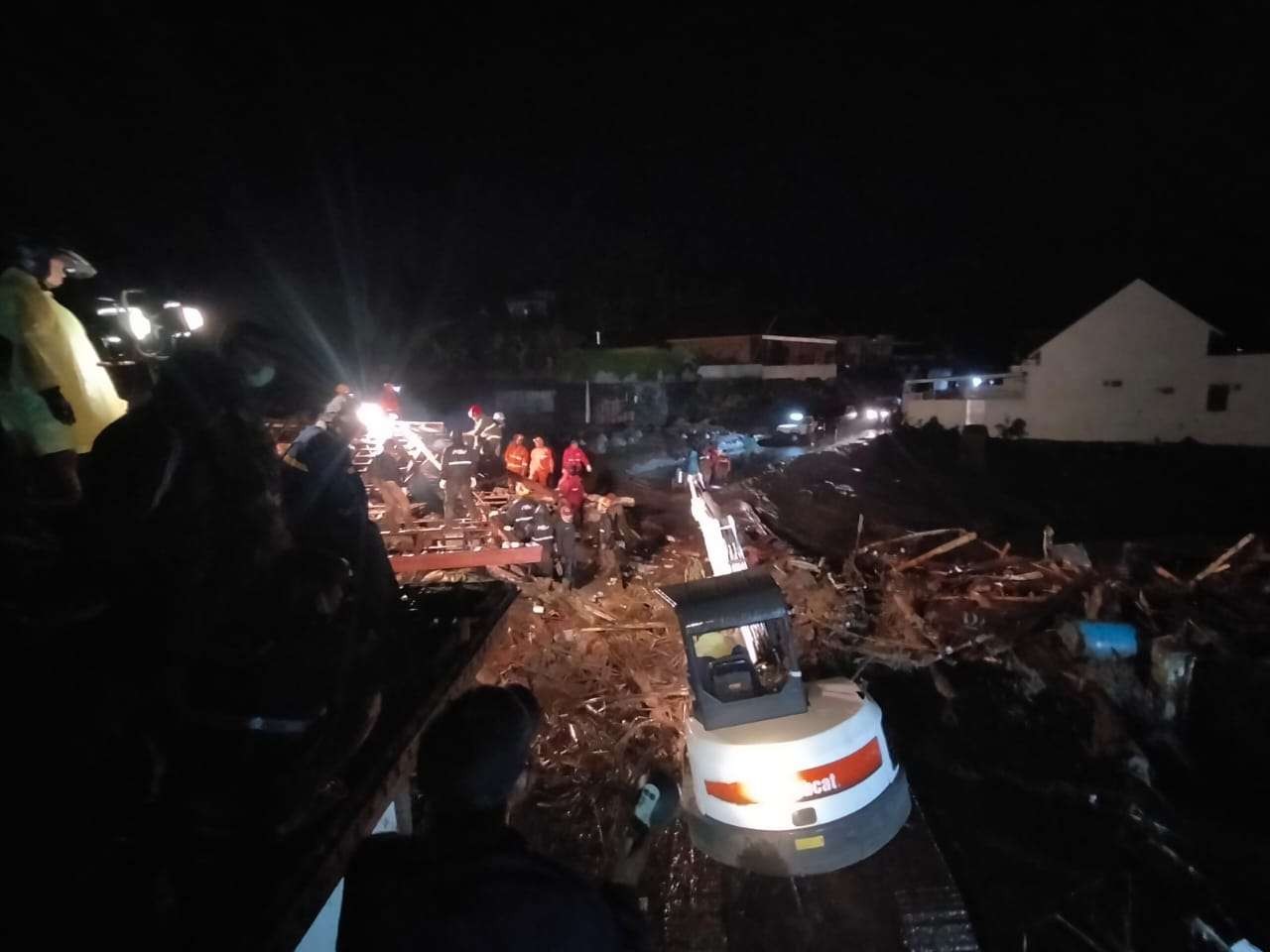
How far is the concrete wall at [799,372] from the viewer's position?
108ft

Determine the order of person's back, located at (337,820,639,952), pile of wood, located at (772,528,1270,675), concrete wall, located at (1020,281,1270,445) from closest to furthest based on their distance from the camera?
person's back, located at (337,820,639,952), pile of wood, located at (772,528,1270,675), concrete wall, located at (1020,281,1270,445)

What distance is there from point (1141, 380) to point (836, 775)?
2688cm

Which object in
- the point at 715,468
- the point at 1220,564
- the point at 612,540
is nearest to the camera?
the point at 1220,564

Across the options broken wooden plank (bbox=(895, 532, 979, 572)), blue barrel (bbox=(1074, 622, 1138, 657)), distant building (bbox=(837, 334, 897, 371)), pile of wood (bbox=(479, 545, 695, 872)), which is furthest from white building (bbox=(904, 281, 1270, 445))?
pile of wood (bbox=(479, 545, 695, 872))

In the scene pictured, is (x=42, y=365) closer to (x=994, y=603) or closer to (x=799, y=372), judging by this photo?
(x=994, y=603)

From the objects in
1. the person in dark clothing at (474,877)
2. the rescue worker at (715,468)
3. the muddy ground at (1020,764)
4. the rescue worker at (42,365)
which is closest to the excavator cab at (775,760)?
the muddy ground at (1020,764)

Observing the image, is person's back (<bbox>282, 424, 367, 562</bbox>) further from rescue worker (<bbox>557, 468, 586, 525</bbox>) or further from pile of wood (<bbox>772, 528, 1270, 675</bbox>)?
rescue worker (<bbox>557, 468, 586, 525</bbox>)

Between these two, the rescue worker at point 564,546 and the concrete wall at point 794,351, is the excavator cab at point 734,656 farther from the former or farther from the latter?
the concrete wall at point 794,351

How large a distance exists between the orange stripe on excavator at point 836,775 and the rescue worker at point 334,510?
8.45ft

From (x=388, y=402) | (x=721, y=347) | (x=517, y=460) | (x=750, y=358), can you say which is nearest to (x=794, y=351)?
(x=750, y=358)

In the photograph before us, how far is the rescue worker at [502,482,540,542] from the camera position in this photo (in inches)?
378

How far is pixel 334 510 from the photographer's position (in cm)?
279

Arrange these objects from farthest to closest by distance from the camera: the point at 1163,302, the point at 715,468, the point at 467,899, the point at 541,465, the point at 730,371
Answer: the point at 730,371
the point at 1163,302
the point at 715,468
the point at 541,465
the point at 467,899

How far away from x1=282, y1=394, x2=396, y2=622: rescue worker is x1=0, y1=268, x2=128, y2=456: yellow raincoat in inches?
24.9
